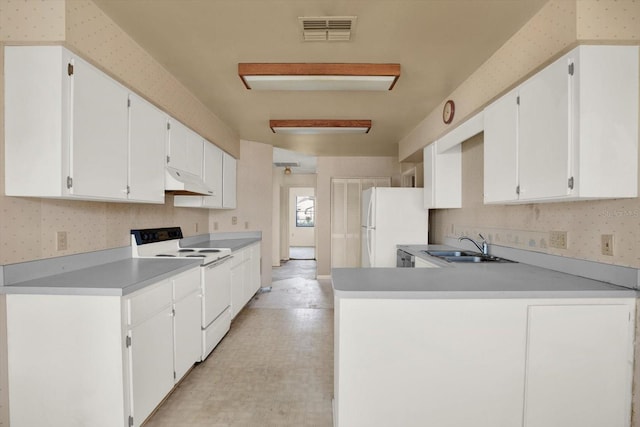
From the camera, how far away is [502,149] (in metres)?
2.09

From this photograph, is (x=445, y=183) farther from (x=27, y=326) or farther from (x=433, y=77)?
(x=27, y=326)

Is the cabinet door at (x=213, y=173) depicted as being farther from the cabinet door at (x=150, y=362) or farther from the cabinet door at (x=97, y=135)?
the cabinet door at (x=150, y=362)

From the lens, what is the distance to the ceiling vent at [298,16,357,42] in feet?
6.18

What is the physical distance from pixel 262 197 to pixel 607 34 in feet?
14.4

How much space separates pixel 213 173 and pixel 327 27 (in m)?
2.46

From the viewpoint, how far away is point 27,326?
162 cm

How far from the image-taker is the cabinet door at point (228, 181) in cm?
430

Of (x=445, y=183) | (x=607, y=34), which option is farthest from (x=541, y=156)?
(x=445, y=183)

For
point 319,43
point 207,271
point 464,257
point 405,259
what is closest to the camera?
point 319,43

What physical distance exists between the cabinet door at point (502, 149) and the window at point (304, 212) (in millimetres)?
9688

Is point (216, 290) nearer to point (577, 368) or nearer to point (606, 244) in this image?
point (577, 368)

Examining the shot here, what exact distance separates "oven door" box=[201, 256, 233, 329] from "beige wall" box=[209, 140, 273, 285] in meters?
1.61

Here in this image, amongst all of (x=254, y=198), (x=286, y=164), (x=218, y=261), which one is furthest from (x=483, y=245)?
(x=286, y=164)

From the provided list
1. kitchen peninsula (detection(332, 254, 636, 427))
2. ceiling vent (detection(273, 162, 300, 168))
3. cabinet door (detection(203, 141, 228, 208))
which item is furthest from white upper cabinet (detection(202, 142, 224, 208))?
ceiling vent (detection(273, 162, 300, 168))
